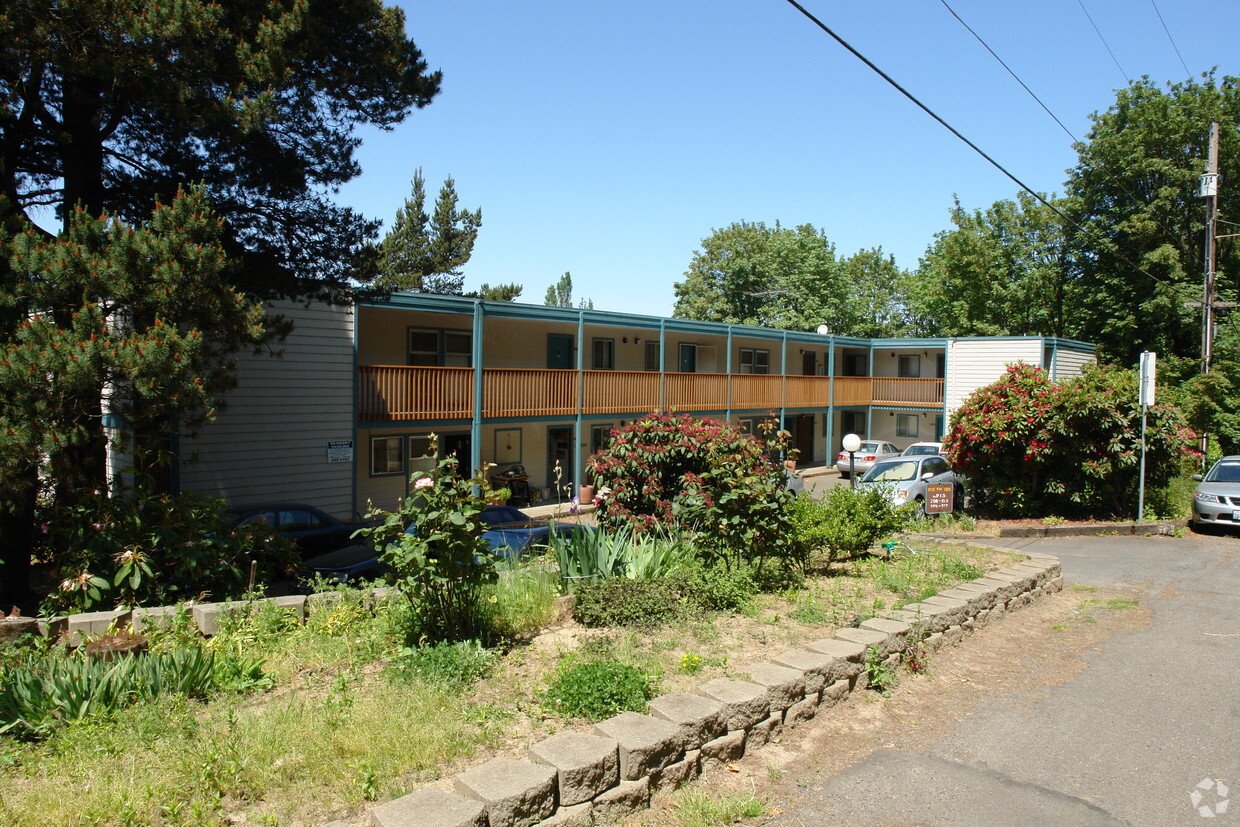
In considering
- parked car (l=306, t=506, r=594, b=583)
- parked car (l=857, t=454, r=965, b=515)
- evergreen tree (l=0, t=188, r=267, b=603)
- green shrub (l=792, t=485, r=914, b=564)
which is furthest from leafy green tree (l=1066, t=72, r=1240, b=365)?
evergreen tree (l=0, t=188, r=267, b=603)

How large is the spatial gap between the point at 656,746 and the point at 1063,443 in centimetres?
1417

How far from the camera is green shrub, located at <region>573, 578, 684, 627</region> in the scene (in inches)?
271

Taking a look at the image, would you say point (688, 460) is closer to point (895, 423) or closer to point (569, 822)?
point (569, 822)

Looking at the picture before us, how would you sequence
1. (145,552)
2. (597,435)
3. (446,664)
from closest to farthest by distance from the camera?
(446,664)
(145,552)
(597,435)

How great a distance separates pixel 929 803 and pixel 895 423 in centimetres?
3231

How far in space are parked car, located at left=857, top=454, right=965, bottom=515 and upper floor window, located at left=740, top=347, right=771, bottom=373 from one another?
12422 mm

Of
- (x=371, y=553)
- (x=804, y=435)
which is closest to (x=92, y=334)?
(x=371, y=553)

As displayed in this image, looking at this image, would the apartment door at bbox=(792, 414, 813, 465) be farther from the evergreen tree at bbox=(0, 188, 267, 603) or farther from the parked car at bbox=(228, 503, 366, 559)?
the evergreen tree at bbox=(0, 188, 267, 603)

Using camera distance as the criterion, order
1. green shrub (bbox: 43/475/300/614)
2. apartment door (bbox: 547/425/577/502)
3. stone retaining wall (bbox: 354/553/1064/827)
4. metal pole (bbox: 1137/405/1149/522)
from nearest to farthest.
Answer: stone retaining wall (bbox: 354/553/1064/827) < green shrub (bbox: 43/475/300/614) < metal pole (bbox: 1137/405/1149/522) < apartment door (bbox: 547/425/577/502)

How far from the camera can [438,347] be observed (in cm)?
2078

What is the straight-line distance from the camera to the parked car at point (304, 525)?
13188mm

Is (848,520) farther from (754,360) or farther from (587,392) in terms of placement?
(754,360)

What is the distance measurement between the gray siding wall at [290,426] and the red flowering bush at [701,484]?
26.9ft

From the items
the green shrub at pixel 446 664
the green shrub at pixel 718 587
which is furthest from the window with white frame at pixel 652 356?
the green shrub at pixel 446 664
